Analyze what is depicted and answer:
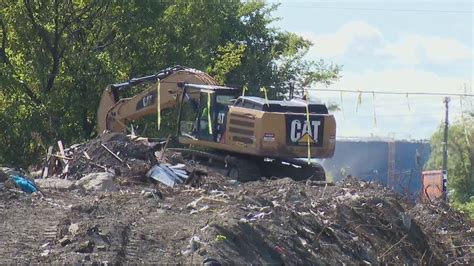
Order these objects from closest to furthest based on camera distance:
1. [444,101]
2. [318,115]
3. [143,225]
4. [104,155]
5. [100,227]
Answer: [100,227]
[143,225]
[104,155]
[318,115]
[444,101]

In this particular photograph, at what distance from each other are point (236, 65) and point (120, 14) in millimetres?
7756

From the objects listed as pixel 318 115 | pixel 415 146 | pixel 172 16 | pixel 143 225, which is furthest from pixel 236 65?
pixel 415 146

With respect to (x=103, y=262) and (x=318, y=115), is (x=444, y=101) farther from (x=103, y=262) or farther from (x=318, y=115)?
(x=103, y=262)

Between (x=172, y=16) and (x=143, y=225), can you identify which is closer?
(x=143, y=225)

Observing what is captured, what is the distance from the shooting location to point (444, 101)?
4612 centimetres

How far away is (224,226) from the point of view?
12.8 meters

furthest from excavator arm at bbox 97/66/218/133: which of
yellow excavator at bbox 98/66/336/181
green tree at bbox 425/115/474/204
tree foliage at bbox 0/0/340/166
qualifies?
green tree at bbox 425/115/474/204

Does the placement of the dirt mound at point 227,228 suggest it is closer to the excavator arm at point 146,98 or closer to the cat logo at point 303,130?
the cat logo at point 303,130

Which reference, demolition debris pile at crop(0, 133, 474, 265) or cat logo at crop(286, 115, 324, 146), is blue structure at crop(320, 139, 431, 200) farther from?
demolition debris pile at crop(0, 133, 474, 265)

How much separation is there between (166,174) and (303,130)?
4.98m

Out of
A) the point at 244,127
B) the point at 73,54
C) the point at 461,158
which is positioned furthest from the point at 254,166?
the point at 461,158

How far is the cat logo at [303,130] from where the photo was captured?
2477 centimetres

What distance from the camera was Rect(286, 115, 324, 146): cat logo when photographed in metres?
24.8

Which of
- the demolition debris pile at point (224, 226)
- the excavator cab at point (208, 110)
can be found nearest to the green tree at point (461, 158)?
the excavator cab at point (208, 110)
